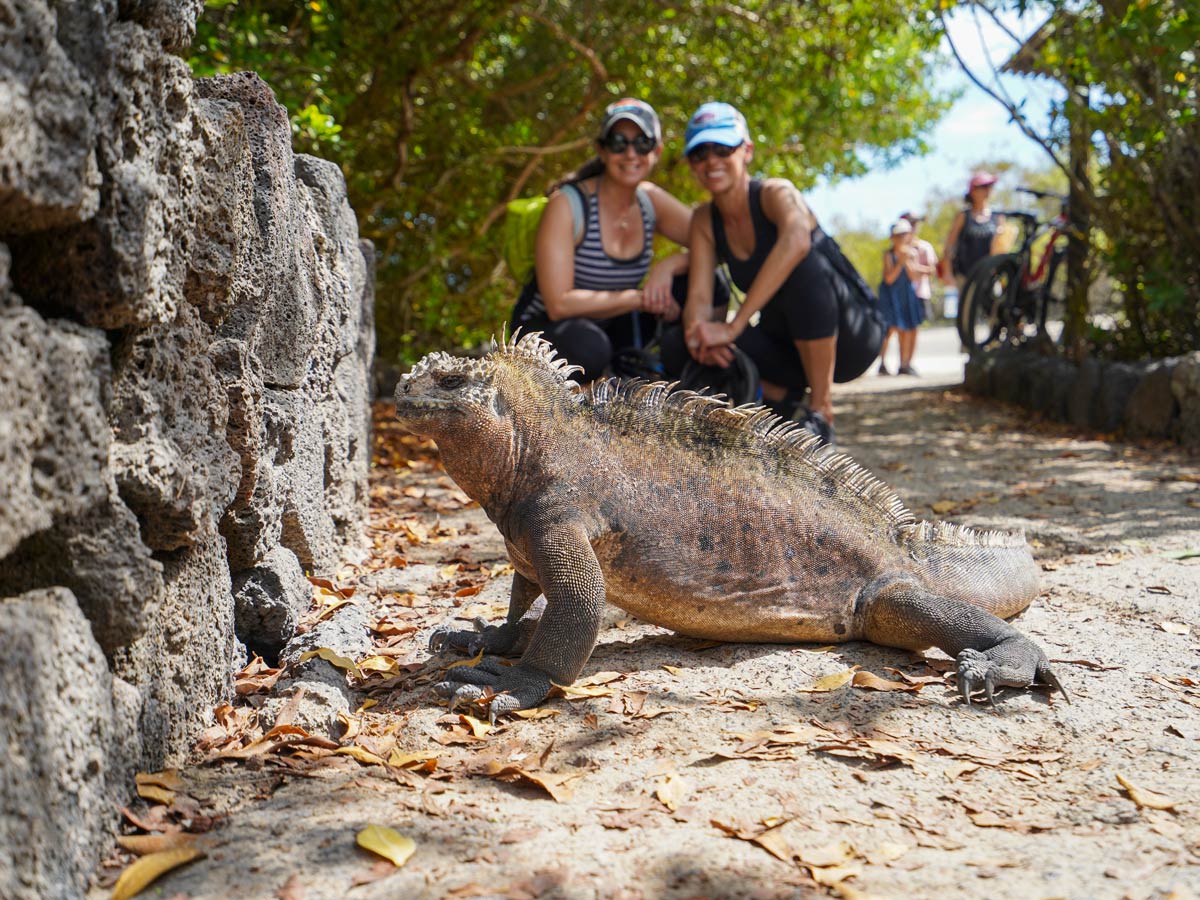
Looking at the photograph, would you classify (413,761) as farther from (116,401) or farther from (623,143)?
(623,143)

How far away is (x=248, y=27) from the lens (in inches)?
273

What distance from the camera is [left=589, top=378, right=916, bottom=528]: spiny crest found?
13.5 feet

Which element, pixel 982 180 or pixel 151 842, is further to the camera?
pixel 982 180

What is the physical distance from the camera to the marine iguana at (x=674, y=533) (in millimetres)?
3662

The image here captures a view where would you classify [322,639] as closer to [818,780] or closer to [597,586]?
[597,586]

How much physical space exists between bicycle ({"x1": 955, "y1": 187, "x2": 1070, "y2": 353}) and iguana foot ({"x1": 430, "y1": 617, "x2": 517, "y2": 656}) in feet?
32.9

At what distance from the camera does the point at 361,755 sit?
3184 millimetres

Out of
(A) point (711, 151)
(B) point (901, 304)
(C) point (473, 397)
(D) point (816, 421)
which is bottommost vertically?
(D) point (816, 421)

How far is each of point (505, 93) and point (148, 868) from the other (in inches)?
386

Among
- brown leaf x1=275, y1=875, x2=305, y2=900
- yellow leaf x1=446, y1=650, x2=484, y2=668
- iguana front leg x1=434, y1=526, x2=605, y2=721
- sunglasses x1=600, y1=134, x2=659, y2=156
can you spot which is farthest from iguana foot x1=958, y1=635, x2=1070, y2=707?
sunglasses x1=600, y1=134, x2=659, y2=156

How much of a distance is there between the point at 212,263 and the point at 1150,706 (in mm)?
3331

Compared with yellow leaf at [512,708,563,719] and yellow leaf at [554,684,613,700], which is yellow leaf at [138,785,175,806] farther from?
yellow leaf at [554,684,613,700]

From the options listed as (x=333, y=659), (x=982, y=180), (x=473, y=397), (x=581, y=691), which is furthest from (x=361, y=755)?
(x=982, y=180)

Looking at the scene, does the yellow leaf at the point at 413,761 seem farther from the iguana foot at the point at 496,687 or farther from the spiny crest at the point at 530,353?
the spiny crest at the point at 530,353
